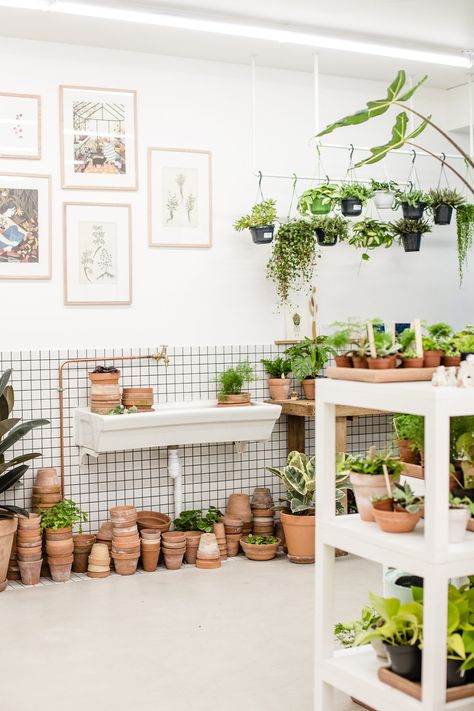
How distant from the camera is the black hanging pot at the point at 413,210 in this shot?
671 cm

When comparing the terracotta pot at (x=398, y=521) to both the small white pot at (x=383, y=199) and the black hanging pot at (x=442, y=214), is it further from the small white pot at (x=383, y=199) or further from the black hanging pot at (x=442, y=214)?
the black hanging pot at (x=442, y=214)

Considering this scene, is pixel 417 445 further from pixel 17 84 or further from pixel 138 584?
pixel 17 84

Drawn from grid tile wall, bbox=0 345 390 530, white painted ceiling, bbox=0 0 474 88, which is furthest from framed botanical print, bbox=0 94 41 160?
grid tile wall, bbox=0 345 390 530

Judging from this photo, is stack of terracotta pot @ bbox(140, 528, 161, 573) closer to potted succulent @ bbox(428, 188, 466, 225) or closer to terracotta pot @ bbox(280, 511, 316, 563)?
terracotta pot @ bbox(280, 511, 316, 563)

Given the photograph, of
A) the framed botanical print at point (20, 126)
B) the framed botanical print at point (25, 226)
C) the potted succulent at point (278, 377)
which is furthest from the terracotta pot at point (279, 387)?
the framed botanical print at point (20, 126)

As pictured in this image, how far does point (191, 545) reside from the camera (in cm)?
614

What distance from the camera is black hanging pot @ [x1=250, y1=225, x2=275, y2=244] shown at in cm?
636

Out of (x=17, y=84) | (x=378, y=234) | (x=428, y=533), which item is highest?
(x=17, y=84)

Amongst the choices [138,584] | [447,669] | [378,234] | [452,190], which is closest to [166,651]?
[138,584]

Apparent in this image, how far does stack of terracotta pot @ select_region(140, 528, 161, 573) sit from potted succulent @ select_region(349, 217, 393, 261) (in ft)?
8.14

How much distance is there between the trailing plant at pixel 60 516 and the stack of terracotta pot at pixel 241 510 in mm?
1105

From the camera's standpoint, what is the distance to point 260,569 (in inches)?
237

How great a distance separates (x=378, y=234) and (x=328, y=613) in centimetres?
392

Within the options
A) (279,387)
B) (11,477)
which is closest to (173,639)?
(11,477)
